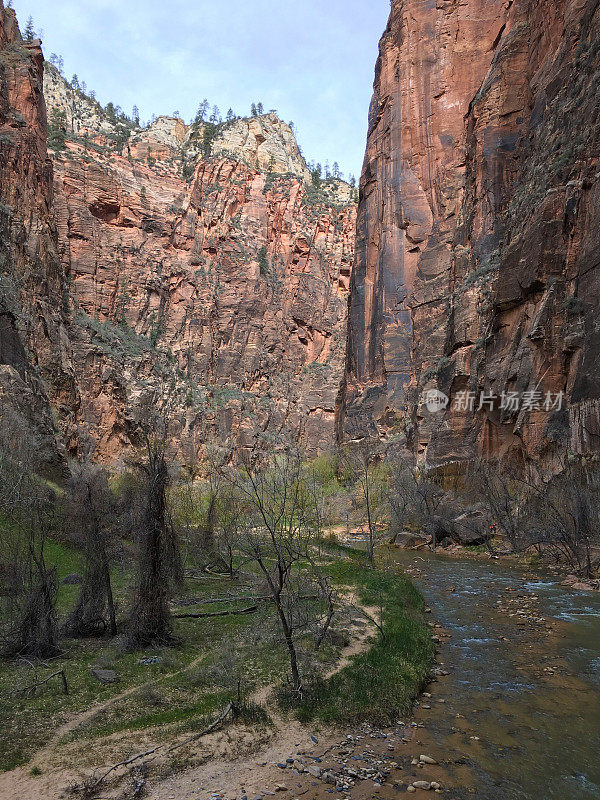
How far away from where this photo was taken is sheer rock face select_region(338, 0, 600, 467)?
91.4 ft

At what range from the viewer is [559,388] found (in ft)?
91.1

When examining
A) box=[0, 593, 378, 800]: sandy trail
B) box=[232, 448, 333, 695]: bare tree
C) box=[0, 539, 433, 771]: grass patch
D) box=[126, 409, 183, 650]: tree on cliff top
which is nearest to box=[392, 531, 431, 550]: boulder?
box=[232, 448, 333, 695]: bare tree

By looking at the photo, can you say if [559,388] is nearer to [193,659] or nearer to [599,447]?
[599,447]

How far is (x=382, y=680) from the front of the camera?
987cm

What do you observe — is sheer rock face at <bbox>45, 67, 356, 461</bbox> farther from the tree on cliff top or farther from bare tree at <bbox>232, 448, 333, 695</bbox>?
the tree on cliff top

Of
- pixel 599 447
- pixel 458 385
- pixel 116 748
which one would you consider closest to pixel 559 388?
pixel 599 447

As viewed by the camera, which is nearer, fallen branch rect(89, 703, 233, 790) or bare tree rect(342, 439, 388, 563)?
fallen branch rect(89, 703, 233, 790)

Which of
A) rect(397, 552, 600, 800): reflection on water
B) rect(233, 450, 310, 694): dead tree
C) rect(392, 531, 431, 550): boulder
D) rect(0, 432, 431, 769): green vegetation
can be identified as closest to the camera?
rect(397, 552, 600, 800): reflection on water

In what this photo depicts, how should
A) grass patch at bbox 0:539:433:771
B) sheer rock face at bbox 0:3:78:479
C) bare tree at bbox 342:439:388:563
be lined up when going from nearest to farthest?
grass patch at bbox 0:539:433:771, sheer rock face at bbox 0:3:78:479, bare tree at bbox 342:439:388:563

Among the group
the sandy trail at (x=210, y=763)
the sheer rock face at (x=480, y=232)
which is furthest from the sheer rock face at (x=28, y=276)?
the sheer rock face at (x=480, y=232)

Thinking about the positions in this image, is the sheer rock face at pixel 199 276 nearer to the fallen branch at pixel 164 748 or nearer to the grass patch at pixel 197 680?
the grass patch at pixel 197 680

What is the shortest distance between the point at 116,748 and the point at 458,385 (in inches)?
1486

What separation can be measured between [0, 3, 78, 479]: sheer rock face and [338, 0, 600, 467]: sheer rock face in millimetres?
27466

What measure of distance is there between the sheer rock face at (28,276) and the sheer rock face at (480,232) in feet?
90.1
